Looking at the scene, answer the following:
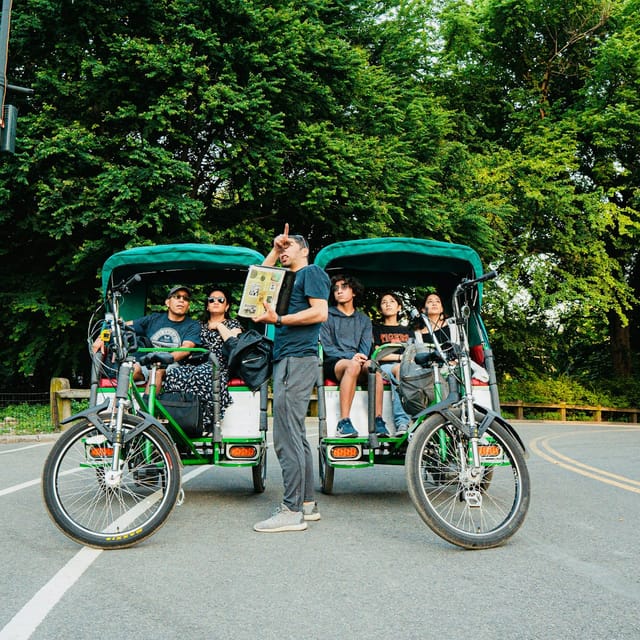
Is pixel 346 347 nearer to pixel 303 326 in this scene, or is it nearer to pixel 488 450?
pixel 303 326

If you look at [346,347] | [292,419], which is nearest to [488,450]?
[292,419]

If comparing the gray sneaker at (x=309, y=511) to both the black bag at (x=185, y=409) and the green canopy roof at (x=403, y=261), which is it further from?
the green canopy roof at (x=403, y=261)

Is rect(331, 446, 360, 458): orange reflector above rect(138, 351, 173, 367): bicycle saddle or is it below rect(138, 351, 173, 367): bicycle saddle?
below

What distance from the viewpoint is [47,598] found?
3.89 meters

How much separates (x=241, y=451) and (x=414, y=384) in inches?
61.9

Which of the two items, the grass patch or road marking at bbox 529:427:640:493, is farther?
the grass patch

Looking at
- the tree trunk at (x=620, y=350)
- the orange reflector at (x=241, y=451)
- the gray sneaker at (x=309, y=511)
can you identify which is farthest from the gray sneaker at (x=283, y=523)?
the tree trunk at (x=620, y=350)

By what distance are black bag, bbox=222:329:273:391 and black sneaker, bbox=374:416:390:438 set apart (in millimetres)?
1081

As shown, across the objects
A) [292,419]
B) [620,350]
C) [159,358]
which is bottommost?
[292,419]

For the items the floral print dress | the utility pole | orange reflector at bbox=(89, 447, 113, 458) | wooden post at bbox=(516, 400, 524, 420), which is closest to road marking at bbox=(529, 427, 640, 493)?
the floral print dress

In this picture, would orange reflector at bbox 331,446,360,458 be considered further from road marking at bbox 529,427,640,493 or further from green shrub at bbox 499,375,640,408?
green shrub at bbox 499,375,640,408

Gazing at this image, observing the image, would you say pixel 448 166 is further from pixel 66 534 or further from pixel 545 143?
pixel 66 534

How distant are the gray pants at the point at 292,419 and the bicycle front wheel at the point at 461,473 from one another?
0.95m

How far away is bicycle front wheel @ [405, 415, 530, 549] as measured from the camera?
16.2 ft
